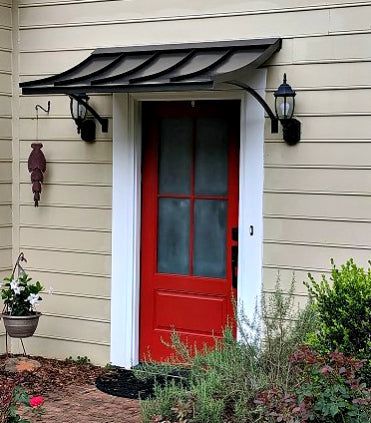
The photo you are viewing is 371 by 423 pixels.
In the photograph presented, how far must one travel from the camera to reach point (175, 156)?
6.79 m

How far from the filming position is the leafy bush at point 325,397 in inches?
168

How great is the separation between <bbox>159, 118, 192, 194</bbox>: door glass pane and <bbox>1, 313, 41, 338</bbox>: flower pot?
1.60 metres

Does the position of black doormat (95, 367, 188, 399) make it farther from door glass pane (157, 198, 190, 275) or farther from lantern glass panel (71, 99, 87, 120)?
lantern glass panel (71, 99, 87, 120)

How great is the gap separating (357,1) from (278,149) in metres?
1.24

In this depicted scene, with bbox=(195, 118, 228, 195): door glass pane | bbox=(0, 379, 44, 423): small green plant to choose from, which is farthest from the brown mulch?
bbox=(195, 118, 228, 195): door glass pane

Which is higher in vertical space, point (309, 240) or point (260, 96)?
point (260, 96)

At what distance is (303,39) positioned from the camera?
6043 millimetres

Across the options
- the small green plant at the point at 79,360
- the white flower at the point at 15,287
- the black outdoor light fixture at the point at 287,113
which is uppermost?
the black outdoor light fixture at the point at 287,113

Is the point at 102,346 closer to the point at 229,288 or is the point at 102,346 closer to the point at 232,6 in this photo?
the point at 229,288

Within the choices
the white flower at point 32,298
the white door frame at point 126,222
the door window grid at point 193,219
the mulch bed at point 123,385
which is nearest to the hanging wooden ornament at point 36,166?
the white door frame at point 126,222

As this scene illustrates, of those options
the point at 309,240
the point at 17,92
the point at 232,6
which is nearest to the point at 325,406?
the point at 309,240

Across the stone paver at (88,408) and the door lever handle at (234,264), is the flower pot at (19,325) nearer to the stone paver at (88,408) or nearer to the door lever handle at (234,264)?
the stone paver at (88,408)

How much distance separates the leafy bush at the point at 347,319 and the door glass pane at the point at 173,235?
6.90 feet

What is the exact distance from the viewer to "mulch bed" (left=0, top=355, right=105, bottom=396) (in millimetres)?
6312
